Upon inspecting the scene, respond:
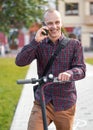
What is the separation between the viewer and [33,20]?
28.1 metres

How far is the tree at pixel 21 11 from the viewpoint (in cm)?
2755

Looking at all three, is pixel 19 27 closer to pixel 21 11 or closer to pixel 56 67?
pixel 21 11

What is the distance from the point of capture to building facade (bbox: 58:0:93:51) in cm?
6829

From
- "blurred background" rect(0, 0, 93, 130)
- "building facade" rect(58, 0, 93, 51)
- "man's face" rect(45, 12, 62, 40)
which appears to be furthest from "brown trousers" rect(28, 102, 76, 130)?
"building facade" rect(58, 0, 93, 51)

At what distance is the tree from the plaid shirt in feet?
72.6

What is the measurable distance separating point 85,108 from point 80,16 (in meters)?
59.0

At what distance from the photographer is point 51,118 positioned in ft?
17.1

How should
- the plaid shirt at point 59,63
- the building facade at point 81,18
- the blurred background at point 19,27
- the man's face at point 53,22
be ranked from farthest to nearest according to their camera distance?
the building facade at point 81,18
the blurred background at point 19,27
the plaid shirt at point 59,63
the man's face at point 53,22

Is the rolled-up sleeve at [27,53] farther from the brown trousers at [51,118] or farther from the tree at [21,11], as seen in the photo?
the tree at [21,11]

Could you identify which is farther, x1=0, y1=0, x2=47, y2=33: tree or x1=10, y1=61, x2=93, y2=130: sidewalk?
x1=0, y1=0, x2=47, y2=33: tree

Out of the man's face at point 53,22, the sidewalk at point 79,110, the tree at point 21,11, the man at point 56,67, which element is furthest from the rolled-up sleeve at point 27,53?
the tree at point 21,11

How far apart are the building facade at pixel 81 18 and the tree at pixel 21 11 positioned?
39.7 meters

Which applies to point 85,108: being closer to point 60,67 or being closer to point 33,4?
point 60,67

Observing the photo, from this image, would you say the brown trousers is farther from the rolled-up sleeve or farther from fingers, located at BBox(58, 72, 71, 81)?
fingers, located at BBox(58, 72, 71, 81)
